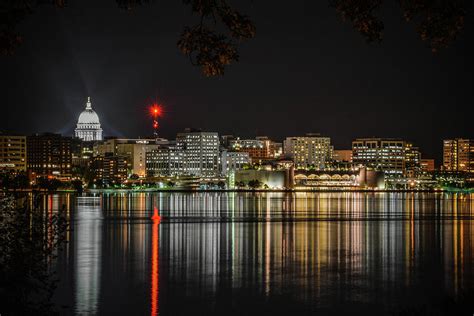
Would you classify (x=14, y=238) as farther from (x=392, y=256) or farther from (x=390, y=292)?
(x=392, y=256)

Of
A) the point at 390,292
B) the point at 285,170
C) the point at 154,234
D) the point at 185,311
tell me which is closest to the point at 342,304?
the point at 390,292

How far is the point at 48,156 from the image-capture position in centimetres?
18375

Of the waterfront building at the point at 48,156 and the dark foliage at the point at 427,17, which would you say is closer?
the dark foliage at the point at 427,17

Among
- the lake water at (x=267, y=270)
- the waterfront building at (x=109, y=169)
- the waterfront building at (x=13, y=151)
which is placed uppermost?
the waterfront building at (x=13, y=151)

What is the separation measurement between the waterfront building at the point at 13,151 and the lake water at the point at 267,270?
135m

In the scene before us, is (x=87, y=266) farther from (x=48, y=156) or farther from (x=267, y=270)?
(x=48, y=156)

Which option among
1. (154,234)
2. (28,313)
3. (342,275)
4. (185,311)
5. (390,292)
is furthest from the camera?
(154,234)

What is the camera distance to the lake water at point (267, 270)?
2070cm

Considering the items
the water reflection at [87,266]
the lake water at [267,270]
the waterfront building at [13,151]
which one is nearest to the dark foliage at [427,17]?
the lake water at [267,270]

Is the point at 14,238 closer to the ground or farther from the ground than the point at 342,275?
farther from the ground

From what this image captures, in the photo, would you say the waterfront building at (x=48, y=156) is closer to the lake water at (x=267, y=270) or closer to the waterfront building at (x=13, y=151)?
the waterfront building at (x=13, y=151)

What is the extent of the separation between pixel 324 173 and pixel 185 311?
161 metres

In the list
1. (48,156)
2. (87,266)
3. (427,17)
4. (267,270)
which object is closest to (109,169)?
(48,156)

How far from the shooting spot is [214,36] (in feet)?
32.6
